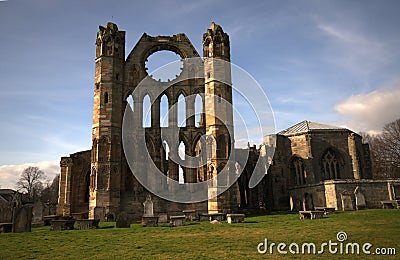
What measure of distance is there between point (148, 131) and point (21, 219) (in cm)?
1406

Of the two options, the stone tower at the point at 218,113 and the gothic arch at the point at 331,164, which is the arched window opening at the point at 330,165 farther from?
the stone tower at the point at 218,113

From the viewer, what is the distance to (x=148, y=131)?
2833 cm

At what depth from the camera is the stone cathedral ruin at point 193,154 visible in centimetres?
2431

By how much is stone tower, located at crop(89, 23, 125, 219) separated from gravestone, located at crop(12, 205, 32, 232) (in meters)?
7.21

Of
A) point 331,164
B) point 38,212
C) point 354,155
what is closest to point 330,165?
point 331,164

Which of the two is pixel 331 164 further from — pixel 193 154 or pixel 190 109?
pixel 190 109

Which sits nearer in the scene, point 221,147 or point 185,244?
point 185,244

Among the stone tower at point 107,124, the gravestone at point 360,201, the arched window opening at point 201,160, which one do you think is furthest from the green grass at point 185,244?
the arched window opening at point 201,160

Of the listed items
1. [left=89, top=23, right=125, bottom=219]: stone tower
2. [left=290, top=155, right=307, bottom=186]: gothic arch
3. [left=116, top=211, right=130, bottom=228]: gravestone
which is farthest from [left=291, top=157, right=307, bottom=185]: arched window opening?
[left=116, top=211, right=130, bottom=228]: gravestone

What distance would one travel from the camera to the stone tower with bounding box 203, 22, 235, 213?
23328 millimetres

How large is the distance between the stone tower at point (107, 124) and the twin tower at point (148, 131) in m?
0.07

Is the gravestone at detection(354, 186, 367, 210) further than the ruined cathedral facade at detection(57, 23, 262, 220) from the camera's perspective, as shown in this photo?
No

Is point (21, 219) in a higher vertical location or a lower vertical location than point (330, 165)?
lower

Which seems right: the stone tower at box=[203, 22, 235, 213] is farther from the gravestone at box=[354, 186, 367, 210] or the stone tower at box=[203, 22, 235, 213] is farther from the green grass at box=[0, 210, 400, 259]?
the green grass at box=[0, 210, 400, 259]
